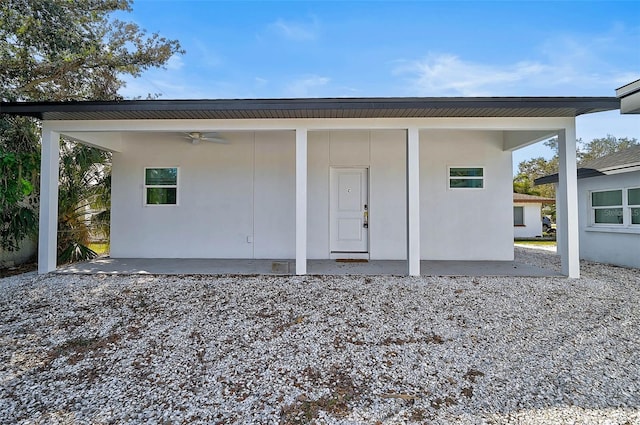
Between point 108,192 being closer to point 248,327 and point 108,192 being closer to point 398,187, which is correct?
point 248,327

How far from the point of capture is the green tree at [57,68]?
692 centimetres

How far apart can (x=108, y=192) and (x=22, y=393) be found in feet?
22.5

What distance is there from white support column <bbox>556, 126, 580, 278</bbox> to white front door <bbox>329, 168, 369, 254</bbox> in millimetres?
3733

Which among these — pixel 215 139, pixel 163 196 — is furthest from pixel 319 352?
pixel 163 196

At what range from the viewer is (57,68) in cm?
752

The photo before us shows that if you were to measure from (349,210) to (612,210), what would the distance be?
645 centimetres

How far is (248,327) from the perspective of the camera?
12.7ft

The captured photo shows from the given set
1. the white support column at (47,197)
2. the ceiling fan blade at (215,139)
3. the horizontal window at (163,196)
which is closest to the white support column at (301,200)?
the ceiling fan blade at (215,139)

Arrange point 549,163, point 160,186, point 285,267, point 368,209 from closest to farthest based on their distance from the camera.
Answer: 1. point 285,267
2. point 368,209
3. point 160,186
4. point 549,163

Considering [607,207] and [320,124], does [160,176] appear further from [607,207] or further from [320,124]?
[607,207]

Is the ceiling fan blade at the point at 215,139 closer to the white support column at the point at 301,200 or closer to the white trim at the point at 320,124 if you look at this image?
the white trim at the point at 320,124

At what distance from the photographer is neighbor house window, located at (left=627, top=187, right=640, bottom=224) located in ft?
24.3

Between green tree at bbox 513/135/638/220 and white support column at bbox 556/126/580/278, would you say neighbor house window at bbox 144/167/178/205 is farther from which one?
green tree at bbox 513/135/638/220

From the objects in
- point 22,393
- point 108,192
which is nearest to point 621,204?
point 22,393
